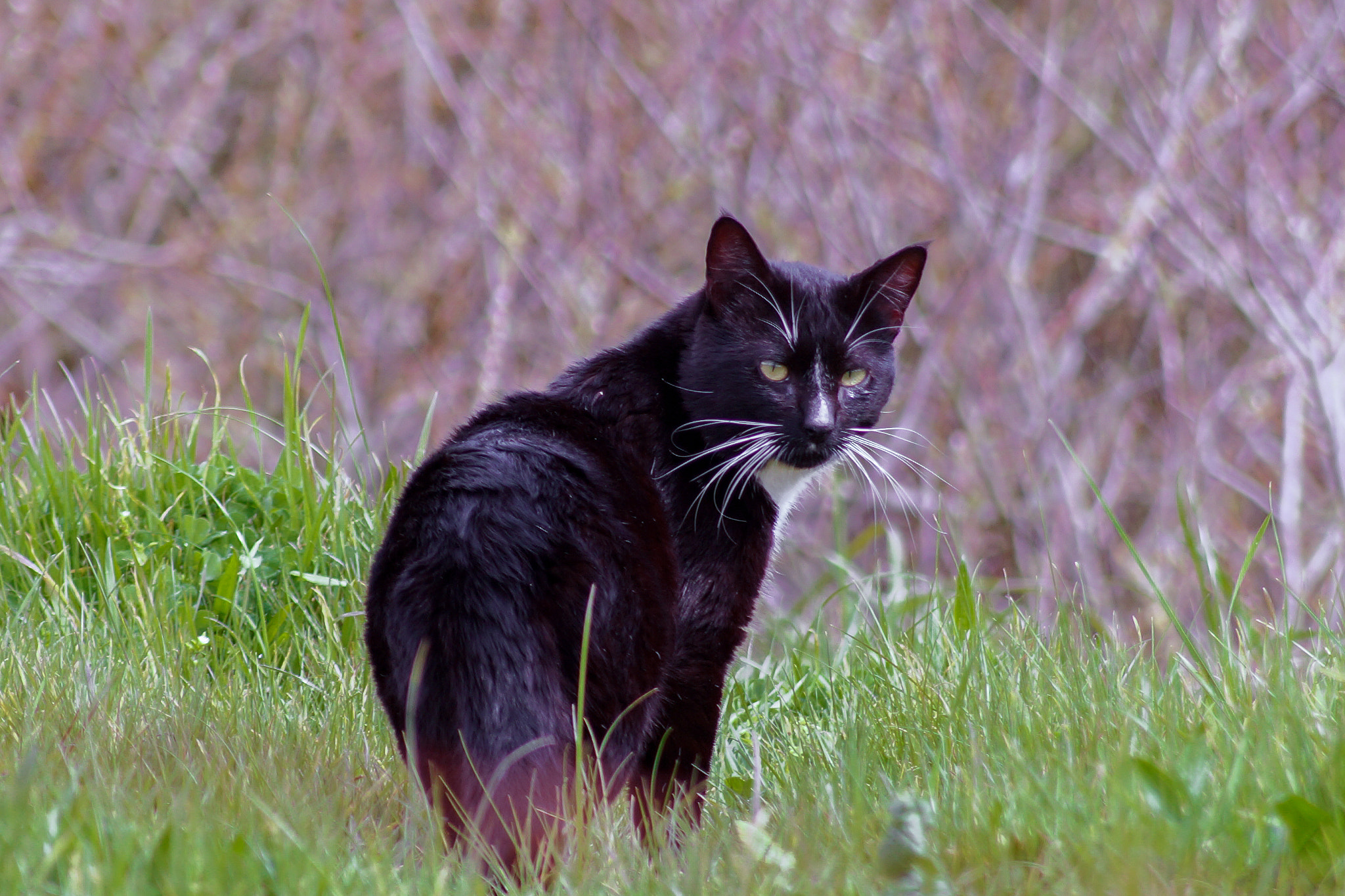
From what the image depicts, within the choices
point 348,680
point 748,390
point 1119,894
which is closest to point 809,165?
point 748,390

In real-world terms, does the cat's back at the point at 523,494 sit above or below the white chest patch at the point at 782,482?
above

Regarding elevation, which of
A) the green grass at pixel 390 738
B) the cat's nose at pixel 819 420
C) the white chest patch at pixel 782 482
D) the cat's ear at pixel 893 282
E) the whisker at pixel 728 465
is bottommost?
the green grass at pixel 390 738

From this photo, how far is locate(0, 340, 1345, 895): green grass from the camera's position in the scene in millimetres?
1797

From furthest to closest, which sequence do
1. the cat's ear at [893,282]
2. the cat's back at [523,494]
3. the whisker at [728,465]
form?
the cat's ear at [893,282] → the whisker at [728,465] → the cat's back at [523,494]

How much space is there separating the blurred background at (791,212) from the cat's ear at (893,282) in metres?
2.23

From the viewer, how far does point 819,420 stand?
285cm

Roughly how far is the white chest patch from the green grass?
1.09 feet

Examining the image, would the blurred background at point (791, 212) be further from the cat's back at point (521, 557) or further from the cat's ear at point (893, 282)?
the cat's back at point (521, 557)

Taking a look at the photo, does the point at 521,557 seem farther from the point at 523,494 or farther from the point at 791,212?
the point at 791,212

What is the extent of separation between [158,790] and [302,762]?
0.37 m

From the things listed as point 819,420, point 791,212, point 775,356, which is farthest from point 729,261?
point 791,212

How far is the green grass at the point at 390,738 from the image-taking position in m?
1.80

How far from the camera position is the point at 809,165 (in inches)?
237

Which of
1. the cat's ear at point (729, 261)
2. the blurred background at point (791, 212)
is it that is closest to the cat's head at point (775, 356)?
the cat's ear at point (729, 261)
